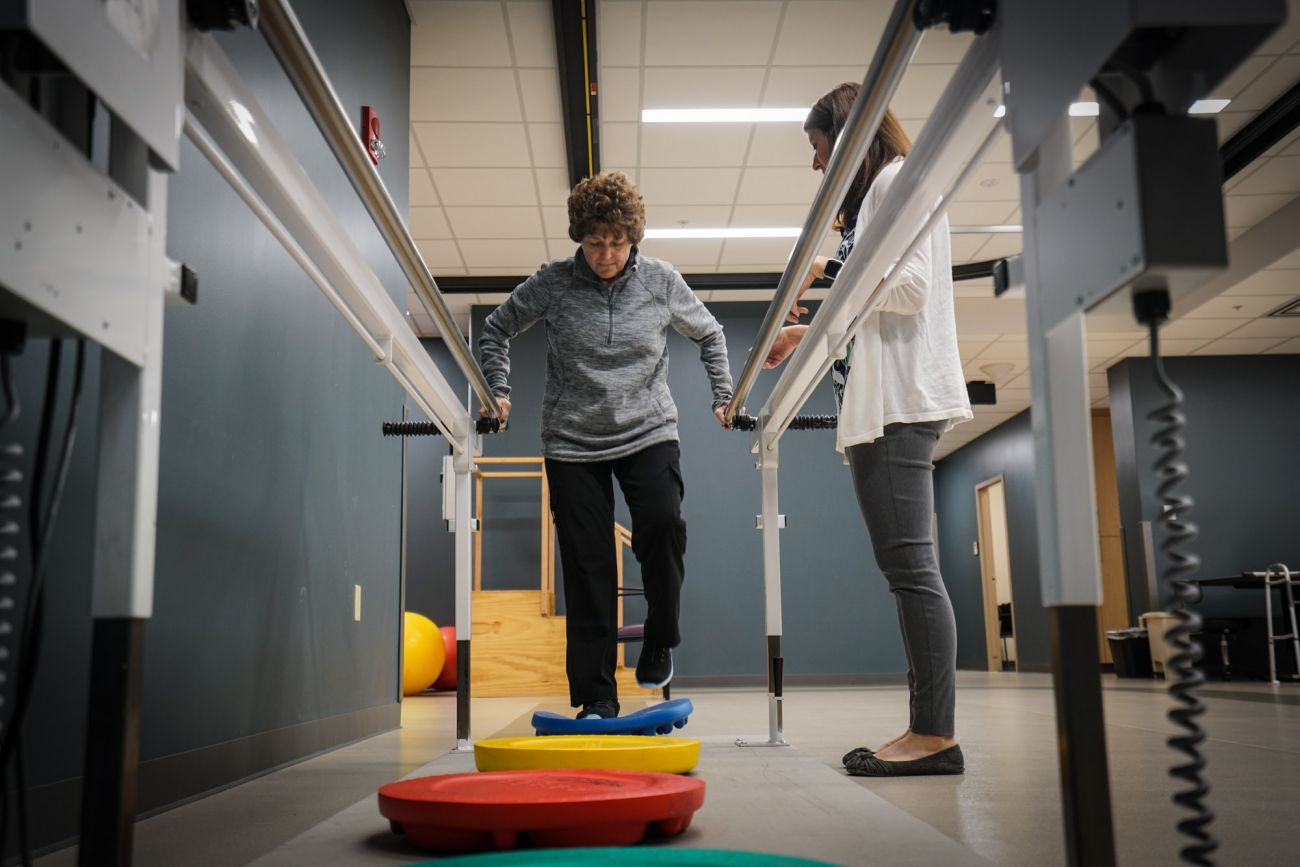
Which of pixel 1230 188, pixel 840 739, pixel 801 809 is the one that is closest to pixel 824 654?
pixel 1230 188

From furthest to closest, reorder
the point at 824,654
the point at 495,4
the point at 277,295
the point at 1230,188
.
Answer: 1. the point at 824,654
2. the point at 1230,188
3. the point at 495,4
4. the point at 277,295

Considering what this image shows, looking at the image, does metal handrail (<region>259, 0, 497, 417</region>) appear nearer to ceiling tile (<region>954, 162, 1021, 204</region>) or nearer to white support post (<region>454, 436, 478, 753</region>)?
white support post (<region>454, 436, 478, 753</region>)

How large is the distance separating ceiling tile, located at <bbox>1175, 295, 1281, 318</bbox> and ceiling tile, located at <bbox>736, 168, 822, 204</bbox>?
3241 millimetres

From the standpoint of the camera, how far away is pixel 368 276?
1.49 metres

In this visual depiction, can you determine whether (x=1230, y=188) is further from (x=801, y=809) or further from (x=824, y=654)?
(x=801, y=809)

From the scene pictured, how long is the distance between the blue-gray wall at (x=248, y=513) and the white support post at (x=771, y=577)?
1.19 m

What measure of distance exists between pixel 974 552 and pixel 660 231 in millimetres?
7427

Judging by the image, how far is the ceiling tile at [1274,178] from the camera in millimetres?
5879

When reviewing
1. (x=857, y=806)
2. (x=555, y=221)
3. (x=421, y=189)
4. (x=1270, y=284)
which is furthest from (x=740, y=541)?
(x=857, y=806)

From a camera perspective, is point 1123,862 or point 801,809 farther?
point 801,809

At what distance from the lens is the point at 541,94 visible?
17.2 ft

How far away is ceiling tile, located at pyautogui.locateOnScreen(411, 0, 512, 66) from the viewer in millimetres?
4551

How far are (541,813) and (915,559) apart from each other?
1090mm

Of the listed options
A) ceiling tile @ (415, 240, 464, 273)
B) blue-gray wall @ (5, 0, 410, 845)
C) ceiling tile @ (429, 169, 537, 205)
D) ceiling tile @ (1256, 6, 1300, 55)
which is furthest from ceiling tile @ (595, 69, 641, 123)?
ceiling tile @ (1256, 6, 1300, 55)
